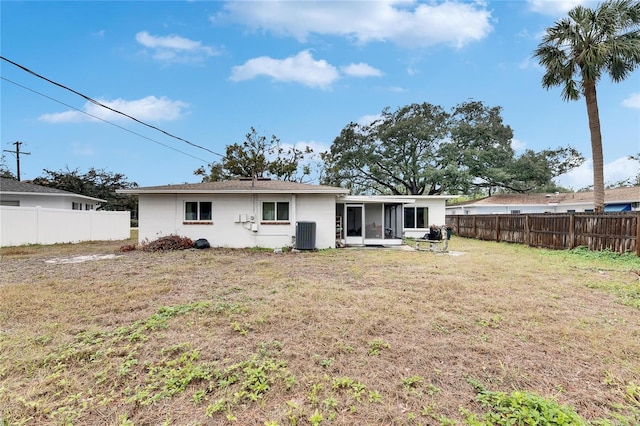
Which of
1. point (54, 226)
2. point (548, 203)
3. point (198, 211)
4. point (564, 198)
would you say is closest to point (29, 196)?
point (54, 226)

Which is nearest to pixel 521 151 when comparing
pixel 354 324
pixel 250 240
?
pixel 250 240

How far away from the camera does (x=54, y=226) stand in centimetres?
1353

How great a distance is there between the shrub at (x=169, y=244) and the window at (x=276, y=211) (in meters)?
3.00

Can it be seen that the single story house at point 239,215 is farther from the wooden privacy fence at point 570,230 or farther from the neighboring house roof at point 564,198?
the neighboring house roof at point 564,198

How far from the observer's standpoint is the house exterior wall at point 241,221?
11844 millimetres

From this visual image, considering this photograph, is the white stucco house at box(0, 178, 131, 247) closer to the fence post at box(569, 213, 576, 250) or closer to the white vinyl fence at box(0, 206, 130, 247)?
the white vinyl fence at box(0, 206, 130, 247)

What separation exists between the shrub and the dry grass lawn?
4.63 m

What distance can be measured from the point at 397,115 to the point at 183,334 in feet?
88.1

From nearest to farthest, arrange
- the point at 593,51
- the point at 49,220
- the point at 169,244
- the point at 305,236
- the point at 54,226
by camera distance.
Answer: the point at 169,244, the point at 593,51, the point at 305,236, the point at 49,220, the point at 54,226

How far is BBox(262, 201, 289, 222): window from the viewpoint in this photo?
12008 mm

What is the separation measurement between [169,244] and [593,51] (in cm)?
1717

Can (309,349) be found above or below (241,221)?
below

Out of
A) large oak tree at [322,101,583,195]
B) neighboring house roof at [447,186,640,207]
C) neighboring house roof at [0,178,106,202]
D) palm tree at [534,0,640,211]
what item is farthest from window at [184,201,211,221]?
neighboring house roof at [447,186,640,207]

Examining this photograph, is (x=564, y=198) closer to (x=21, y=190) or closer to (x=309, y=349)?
(x=309, y=349)
